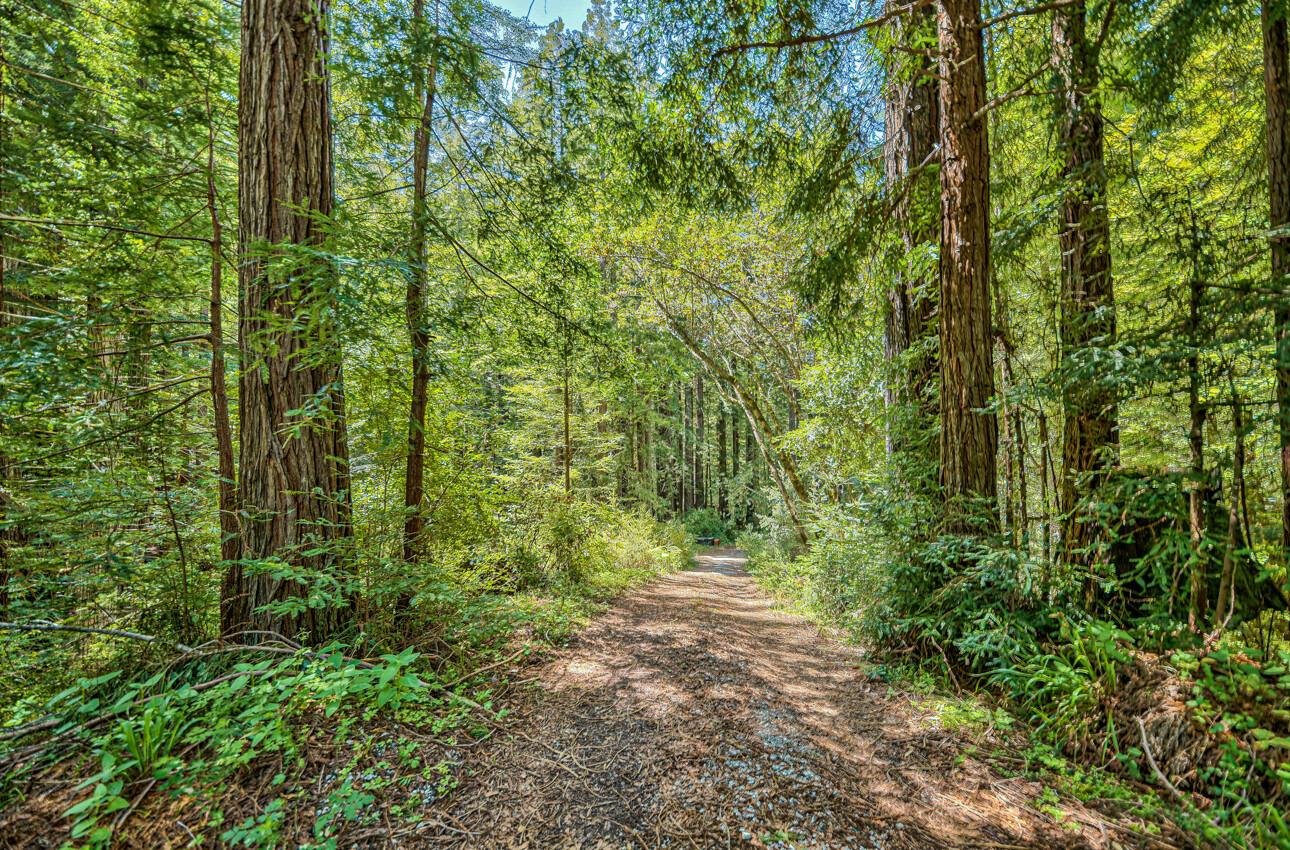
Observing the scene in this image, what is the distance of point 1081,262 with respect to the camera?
3.45 m

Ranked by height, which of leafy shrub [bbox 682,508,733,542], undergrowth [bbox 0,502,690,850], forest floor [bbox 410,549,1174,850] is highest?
undergrowth [bbox 0,502,690,850]

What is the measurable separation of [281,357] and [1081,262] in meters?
5.70

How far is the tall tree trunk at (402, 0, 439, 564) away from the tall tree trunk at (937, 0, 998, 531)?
12.0ft

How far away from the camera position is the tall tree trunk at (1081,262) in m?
2.85

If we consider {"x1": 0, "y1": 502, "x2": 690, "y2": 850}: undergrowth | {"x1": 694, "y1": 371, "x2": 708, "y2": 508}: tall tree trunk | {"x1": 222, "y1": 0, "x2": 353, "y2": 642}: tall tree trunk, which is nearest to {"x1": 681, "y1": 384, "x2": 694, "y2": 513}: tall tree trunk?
{"x1": 694, "y1": 371, "x2": 708, "y2": 508}: tall tree trunk

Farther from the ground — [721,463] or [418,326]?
[418,326]

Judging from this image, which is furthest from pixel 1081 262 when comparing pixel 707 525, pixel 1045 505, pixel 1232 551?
pixel 707 525

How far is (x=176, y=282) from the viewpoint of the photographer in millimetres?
3381

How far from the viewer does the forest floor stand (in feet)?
5.67

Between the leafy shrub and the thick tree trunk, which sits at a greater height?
the thick tree trunk

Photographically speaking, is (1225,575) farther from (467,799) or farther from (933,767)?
(467,799)

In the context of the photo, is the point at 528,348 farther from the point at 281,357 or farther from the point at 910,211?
the point at 910,211

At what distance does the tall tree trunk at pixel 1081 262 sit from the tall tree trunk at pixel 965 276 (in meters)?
0.45

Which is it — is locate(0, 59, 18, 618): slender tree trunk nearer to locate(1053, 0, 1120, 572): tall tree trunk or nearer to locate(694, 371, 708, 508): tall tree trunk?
locate(1053, 0, 1120, 572): tall tree trunk
